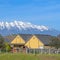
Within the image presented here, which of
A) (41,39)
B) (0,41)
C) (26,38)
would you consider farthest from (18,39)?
(0,41)

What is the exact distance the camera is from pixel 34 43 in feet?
284

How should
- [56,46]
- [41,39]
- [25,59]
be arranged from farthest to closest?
[41,39]
[56,46]
[25,59]

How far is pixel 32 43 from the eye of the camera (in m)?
86.9

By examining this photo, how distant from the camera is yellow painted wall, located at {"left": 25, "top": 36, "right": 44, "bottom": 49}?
8353cm

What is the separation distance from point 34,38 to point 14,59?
47.9 m

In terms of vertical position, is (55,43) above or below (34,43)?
below

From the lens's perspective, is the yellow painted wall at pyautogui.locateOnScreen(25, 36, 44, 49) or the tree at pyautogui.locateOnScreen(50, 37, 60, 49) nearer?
the tree at pyautogui.locateOnScreen(50, 37, 60, 49)

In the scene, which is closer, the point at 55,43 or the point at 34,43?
the point at 55,43

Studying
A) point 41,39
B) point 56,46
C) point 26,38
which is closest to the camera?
point 56,46

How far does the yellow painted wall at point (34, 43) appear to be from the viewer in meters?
83.5

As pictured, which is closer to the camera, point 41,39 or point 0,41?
point 0,41

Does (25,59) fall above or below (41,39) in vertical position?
below

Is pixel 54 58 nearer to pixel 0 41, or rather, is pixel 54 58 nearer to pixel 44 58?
pixel 44 58

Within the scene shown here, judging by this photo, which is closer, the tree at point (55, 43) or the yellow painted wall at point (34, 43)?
the tree at point (55, 43)
